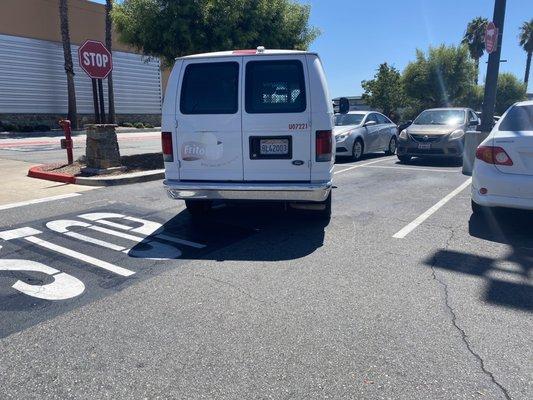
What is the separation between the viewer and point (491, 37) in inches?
383

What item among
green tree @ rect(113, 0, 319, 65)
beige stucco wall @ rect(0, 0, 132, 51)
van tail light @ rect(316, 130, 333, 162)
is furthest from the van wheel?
beige stucco wall @ rect(0, 0, 132, 51)

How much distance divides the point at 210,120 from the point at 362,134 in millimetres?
8658

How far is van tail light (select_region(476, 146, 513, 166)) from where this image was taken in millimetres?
5215

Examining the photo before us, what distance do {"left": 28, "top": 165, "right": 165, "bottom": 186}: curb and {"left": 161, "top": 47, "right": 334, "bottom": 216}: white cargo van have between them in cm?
370

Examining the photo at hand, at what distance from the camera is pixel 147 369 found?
269 centimetres

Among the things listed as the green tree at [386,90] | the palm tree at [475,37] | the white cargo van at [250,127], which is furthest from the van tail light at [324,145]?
the palm tree at [475,37]

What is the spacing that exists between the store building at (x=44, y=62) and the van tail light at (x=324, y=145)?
19826 millimetres

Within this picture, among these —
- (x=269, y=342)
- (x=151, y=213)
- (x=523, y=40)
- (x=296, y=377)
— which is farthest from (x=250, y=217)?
(x=523, y=40)

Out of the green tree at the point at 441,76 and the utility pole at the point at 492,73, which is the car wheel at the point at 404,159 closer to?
the utility pole at the point at 492,73

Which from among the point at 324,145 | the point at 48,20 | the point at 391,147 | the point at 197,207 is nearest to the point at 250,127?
the point at 324,145

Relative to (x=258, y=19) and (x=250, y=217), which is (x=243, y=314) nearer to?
(x=250, y=217)

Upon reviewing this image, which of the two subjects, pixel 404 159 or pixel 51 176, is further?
pixel 404 159

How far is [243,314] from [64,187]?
6414mm

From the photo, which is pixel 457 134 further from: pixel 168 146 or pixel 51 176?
pixel 51 176
